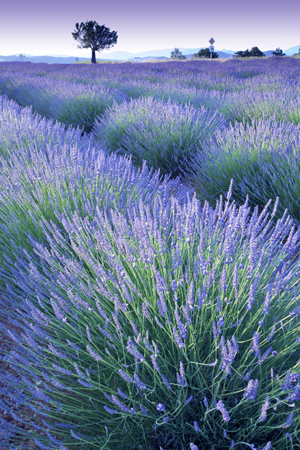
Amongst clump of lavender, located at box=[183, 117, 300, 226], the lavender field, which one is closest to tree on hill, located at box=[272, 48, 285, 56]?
the lavender field

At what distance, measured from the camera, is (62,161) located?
8.23 ft

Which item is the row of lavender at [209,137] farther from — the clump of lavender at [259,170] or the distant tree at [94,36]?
the distant tree at [94,36]

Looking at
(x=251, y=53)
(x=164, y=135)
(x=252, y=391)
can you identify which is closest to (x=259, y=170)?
(x=164, y=135)

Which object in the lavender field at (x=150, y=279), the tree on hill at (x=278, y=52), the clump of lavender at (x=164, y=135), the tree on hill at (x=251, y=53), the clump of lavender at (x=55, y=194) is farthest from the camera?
the tree on hill at (x=278, y=52)

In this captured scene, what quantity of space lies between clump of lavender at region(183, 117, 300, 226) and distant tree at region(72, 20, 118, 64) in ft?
120

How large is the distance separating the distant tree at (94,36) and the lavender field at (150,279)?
31.8 meters

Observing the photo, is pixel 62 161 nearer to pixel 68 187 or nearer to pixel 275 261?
pixel 68 187

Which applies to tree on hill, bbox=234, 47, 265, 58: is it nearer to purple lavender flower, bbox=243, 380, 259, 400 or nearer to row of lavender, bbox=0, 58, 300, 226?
row of lavender, bbox=0, 58, 300, 226

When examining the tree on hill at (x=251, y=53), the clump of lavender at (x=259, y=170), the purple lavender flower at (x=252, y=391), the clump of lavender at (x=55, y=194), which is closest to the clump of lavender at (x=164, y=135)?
the clump of lavender at (x=259, y=170)

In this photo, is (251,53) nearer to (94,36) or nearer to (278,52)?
(278,52)

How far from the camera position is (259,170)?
10.8 ft

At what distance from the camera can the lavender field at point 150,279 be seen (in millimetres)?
1053

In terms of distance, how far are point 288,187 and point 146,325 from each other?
214 cm

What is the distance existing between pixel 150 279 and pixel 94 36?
3951 centimetres
